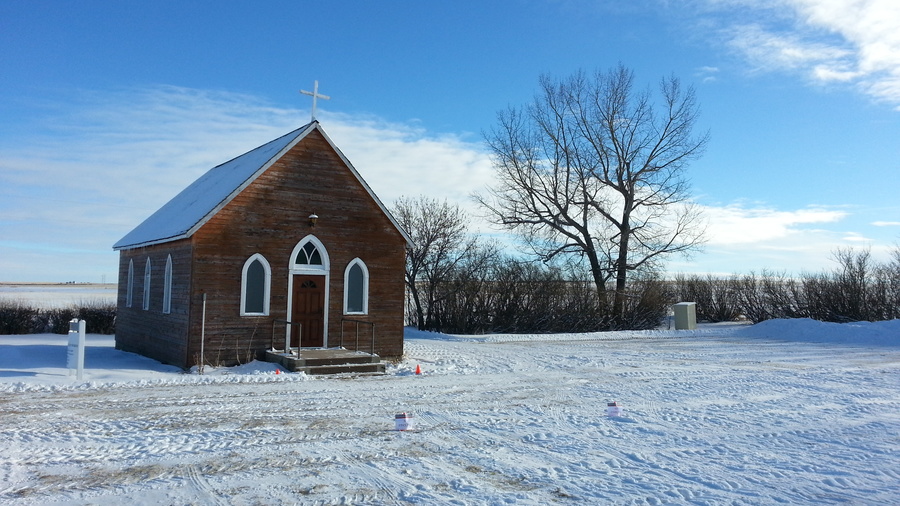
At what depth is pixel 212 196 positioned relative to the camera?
Answer: 1716cm

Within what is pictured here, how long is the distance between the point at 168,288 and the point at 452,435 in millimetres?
11016

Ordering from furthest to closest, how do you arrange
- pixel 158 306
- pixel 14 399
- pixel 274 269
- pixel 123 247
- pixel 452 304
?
pixel 452 304, pixel 123 247, pixel 158 306, pixel 274 269, pixel 14 399

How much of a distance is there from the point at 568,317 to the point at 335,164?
58.5ft

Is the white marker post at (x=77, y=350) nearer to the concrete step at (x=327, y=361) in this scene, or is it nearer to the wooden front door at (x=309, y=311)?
the concrete step at (x=327, y=361)

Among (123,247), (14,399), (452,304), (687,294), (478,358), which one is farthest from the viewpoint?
(687,294)

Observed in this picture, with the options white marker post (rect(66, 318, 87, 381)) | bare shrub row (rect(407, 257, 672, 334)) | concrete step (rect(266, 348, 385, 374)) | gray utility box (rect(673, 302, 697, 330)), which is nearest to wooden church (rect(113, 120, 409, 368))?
concrete step (rect(266, 348, 385, 374))

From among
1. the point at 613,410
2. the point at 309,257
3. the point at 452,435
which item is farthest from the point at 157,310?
the point at 613,410

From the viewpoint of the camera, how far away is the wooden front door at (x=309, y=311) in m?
16.9

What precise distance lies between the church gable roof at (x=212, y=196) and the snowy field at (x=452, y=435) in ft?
11.6

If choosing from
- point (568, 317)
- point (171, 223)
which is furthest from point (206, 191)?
Answer: point (568, 317)

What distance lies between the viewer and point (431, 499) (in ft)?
20.4

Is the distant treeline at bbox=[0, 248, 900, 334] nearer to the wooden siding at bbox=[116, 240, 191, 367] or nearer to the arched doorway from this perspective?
the wooden siding at bbox=[116, 240, 191, 367]

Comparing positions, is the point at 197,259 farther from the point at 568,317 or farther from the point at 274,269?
the point at 568,317

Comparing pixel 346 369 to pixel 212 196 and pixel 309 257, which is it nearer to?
pixel 309 257
